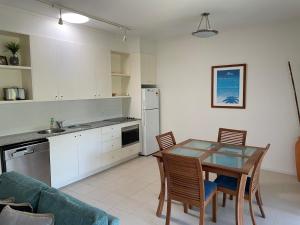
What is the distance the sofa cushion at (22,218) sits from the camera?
4.57ft

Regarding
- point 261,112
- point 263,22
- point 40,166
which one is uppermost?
point 263,22

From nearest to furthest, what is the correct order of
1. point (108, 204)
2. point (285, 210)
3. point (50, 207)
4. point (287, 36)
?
point (50, 207)
point (285, 210)
point (108, 204)
point (287, 36)

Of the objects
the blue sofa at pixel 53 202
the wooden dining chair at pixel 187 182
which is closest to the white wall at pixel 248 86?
the wooden dining chair at pixel 187 182

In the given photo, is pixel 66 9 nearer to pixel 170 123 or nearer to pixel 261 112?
pixel 170 123

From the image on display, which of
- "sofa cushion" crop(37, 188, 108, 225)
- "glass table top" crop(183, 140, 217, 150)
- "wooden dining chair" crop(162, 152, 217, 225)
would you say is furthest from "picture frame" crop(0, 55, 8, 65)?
"glass table top" crop(183, 140, 217, 150)

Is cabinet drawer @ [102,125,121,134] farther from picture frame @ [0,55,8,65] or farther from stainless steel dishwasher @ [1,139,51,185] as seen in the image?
picture frame @ [0,55,8,65]

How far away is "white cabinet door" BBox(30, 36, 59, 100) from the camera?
3.35 meters

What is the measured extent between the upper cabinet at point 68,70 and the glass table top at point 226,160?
2.52 metres

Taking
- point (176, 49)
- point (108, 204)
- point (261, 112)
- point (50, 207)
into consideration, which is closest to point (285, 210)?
point (261, 112)

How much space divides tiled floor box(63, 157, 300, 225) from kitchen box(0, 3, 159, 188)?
36 centimetres

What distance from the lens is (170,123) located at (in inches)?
209

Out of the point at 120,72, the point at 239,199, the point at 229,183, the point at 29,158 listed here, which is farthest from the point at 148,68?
the point at 239,199

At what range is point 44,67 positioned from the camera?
3.47 meters

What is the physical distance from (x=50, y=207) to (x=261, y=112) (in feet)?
12.6
